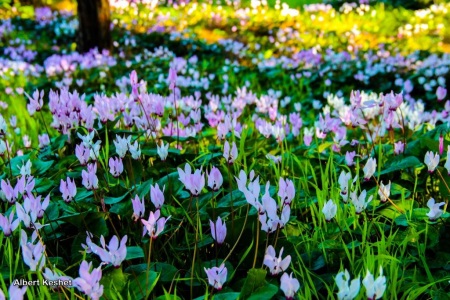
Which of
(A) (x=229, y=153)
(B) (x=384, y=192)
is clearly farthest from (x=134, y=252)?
(B) (x=384, y=192)

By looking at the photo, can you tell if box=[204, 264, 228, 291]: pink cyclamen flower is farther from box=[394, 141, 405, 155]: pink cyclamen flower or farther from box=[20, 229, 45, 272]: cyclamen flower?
box=[394, 141, 405, 155]: pink cyclamen flower

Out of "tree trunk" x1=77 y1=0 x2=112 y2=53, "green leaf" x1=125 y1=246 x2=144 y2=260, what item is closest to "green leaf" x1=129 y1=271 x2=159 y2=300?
"green leaf" x1=125 y1=246 x2=144 y2=260

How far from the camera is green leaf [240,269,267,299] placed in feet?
5.47

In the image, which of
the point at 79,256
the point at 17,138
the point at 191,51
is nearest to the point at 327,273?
the point at 79,256

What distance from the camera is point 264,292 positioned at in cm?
162

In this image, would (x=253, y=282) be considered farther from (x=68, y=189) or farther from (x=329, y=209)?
(x=68, y=189)

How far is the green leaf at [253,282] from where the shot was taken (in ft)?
5.47

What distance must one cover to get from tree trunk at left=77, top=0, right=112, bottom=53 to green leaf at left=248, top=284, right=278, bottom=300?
7.73m

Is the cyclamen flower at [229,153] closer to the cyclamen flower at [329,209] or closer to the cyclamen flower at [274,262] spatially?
the cyclamen flower at [329,209]

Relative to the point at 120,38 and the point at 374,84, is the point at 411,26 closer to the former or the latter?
the point at 374,84

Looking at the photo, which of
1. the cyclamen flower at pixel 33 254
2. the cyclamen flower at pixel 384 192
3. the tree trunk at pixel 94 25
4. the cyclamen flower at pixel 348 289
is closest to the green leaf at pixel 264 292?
the cyclamen flower at pixel 348 289

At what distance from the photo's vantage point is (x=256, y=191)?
1.64 m

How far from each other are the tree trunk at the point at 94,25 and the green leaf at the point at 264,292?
25.4 feet

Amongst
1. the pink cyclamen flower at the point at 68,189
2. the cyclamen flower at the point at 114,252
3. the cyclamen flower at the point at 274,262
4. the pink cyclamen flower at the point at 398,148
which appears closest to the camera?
the cyclamen flower at the point at 114,252
